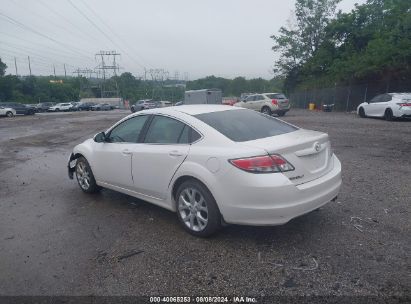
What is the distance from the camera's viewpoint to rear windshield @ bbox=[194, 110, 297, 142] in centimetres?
413

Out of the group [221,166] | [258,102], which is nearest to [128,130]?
[221,166]

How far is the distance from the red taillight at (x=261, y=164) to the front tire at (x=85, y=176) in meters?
3.14

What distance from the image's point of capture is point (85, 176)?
600 cm

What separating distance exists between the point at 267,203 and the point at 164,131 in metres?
1.79

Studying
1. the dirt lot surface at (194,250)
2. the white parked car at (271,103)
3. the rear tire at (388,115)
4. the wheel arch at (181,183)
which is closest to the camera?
the dirt lot surface at (194,250)

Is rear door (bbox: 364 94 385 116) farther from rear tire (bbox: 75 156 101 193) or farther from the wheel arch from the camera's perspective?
the wheel arch

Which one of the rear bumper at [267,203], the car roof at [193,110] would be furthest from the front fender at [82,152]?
the rear bumper at [267,203]

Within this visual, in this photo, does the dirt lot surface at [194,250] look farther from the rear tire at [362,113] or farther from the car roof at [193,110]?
the rear tire at [362,113]

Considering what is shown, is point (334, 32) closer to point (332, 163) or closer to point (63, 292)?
point (332, 163)

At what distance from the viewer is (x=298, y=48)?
47.4m

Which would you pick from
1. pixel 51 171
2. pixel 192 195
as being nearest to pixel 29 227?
pixel 192 195

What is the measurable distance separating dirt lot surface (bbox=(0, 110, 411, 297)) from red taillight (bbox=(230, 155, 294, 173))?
0.88 metres

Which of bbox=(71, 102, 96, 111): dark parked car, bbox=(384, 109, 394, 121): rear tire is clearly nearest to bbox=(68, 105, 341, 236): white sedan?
bbox=(384, 109, 394, 121): rear tire

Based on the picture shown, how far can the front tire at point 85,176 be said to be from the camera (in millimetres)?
5859
